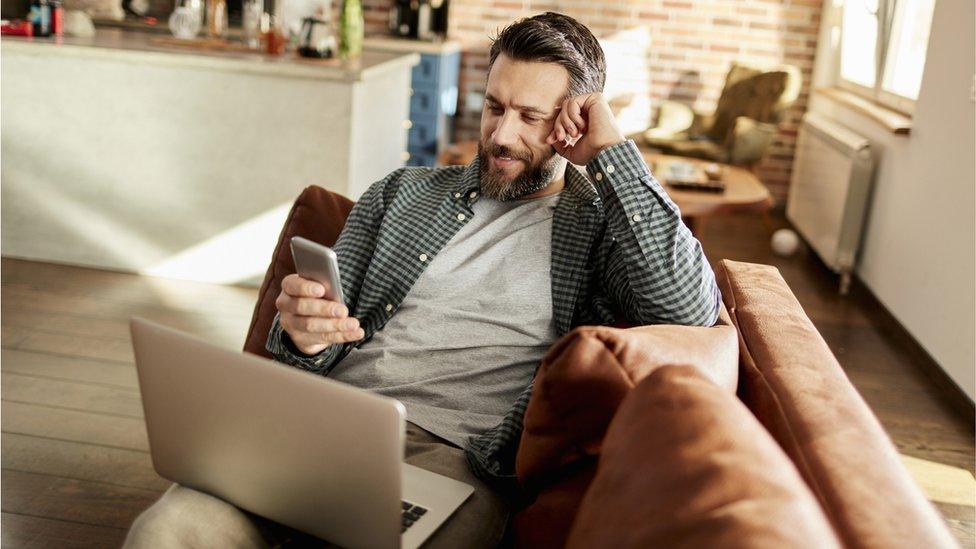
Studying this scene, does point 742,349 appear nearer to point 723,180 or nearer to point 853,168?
point 723,180

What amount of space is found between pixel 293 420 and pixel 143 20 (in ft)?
18.1

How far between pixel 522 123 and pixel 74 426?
1540mm

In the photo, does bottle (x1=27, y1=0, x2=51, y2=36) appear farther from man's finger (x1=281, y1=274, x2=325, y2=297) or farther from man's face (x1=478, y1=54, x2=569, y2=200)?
man's finger (x1=281, y1=274, x2=325, y2=297)

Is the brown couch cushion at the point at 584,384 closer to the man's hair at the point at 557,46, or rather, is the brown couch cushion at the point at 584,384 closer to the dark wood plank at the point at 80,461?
the man's hair at the point at 557,46

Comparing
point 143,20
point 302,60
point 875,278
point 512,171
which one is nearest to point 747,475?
point 512,171

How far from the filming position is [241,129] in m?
3.69

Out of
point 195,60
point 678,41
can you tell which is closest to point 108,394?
point 195,60

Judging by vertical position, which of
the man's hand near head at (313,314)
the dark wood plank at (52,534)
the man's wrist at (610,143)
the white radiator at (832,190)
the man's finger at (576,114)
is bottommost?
the dark wood plank at (52,534)

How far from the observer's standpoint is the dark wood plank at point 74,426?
2.45 meters

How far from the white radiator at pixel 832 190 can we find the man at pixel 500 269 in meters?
2.98

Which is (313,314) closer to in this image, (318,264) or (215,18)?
(318,264)

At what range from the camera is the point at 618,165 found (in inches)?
62.3

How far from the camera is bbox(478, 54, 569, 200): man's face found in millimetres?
1734

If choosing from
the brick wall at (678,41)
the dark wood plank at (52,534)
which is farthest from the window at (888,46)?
the dark wood plank at (52,534)
